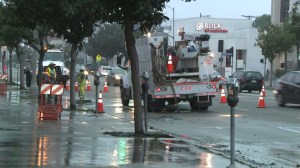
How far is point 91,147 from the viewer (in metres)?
10.8

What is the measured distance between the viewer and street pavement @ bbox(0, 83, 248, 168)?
9148 mm

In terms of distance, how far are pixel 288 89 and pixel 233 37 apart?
50.1 m

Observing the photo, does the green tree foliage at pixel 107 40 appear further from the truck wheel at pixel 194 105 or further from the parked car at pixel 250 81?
the truck wheel at pixel 194 105

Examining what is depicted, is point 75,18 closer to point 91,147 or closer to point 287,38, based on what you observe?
point 91,147

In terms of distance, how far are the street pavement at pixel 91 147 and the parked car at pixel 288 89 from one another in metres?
10.4

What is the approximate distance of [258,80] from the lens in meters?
39.7

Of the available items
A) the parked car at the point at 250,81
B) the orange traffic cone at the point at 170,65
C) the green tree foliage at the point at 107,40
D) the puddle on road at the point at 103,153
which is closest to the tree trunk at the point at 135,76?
the puddle on road at the point at 103,153

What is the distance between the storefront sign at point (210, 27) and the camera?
7619 cm

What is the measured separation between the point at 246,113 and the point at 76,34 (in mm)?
8632

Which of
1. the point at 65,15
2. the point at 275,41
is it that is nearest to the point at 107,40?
the point at 275,41

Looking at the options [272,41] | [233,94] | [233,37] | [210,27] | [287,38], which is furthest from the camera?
[210,27]

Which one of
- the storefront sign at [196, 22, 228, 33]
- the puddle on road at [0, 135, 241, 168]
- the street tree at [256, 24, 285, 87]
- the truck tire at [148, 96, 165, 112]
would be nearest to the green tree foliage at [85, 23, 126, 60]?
the storefront sign at [196, 22, 228, 33]

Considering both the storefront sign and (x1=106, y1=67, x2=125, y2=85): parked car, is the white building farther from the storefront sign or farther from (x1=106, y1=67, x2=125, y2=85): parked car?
(x1=106, y1=67, x2=125, y2=85): parked car

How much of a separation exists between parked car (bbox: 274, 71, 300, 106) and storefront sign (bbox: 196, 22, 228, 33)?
51.3m
